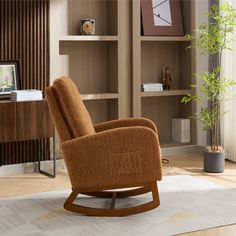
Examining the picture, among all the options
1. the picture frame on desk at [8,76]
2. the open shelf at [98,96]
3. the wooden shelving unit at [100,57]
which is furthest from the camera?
→ the wooden shelving unit at [100,57]

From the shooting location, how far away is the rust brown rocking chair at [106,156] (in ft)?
11.6

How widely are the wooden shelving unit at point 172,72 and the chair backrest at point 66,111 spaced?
6.65 feet

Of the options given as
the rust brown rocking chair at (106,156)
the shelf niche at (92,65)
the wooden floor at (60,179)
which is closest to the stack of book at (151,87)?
the shelf niche at (92,65)

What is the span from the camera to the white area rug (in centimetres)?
333

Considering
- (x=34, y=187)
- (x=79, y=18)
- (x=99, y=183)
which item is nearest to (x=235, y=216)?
(x=99, y=183)

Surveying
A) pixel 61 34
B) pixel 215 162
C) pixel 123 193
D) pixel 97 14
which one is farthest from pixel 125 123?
pixel 97 14

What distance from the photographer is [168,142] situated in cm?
602

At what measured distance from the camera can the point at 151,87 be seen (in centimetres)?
571

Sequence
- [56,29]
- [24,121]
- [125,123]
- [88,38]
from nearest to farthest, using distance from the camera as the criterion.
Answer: [125,123], [24,121], [56,29], [88,38]

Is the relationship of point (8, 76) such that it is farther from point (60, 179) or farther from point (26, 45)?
point (60, 179)

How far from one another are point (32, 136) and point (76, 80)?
A: 3.32 feet

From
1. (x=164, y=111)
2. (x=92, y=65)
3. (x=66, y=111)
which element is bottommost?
(x=164, y=111)

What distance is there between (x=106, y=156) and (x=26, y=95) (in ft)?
4.54

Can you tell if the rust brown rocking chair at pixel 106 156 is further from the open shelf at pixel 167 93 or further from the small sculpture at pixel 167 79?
the small sculpture at pixel 167 79
